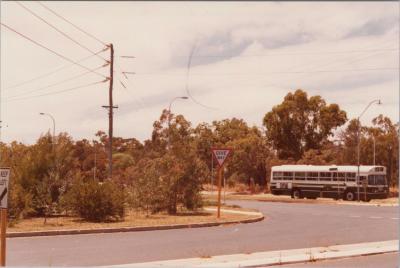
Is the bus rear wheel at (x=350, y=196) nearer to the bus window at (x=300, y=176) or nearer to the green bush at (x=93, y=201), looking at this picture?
the bus window at (x=300, y=176)

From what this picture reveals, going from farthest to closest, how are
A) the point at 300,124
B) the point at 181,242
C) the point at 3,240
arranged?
the point at 300,124 → the point at 181,242 → the point at 3,240

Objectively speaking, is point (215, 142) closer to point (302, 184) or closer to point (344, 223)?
point (302, 184)

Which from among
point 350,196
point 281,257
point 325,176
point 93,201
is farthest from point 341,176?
point 281,257

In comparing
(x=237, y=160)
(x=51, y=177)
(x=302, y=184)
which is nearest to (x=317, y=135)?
(x=237, y=160)

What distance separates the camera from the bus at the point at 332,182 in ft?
148

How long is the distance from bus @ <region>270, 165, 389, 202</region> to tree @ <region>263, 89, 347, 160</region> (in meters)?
22.1

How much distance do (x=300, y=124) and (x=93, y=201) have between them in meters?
53.5

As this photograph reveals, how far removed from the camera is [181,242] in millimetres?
16438

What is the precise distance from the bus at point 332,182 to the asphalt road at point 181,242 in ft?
73.0

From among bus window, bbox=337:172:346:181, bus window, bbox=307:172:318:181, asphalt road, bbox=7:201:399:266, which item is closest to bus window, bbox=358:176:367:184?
bus window, bbox=337:172:346:181

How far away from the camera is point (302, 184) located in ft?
162

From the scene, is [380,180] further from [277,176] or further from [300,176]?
[277,176]

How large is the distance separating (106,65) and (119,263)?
19.2 m

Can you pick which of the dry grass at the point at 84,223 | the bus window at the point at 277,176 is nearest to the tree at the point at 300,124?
the bus window at the point at 277,176
